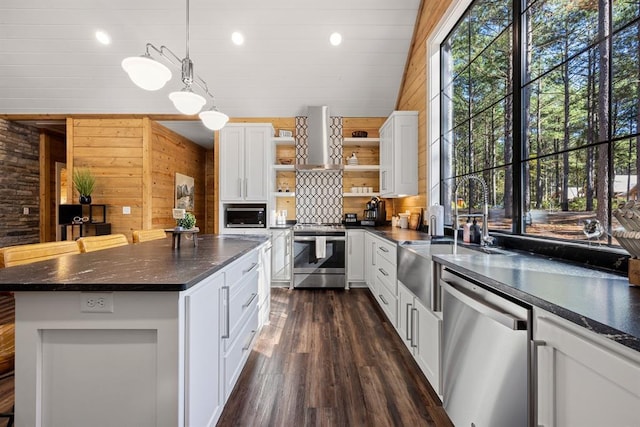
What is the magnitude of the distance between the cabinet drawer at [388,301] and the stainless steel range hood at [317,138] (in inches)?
82.2

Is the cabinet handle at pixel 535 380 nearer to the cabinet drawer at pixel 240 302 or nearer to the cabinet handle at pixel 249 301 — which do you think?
the cabinet drawer at pixel 240 302

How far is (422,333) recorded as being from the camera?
6.47ft

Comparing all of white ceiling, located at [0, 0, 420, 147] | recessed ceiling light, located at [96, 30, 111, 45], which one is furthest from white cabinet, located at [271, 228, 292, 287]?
recessed ceiling light, located at [96, 30, 111, 45]

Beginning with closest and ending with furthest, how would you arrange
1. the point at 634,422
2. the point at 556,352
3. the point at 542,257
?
the point at 634,422 < the point at 556,352 < the point at 542,257

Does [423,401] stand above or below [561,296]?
below

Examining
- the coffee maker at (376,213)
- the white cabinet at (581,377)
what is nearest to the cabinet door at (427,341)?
the white cabinet at (581,377)

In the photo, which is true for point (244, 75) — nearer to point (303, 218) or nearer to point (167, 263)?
point (303, 218)

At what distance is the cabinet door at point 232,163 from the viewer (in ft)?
14.9

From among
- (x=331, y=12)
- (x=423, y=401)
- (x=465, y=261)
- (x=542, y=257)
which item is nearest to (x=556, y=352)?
(x=465, y=261)

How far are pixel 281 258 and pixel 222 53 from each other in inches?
120

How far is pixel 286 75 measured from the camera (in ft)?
14.4

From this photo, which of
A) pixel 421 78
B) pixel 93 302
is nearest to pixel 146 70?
pixel 93 302

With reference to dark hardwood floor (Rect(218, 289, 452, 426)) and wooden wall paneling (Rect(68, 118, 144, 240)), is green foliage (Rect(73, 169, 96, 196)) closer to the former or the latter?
wooden wall paneling (Rect(68, 118, 144, 240))

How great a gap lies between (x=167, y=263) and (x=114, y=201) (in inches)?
172
